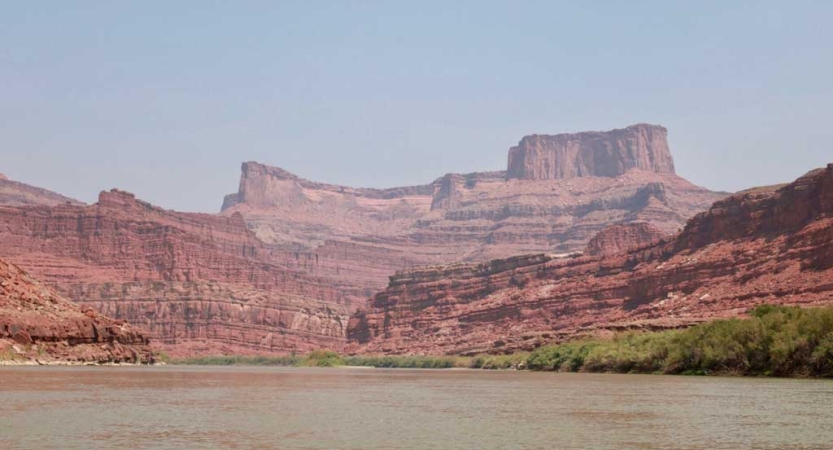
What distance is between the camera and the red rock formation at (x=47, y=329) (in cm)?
7256

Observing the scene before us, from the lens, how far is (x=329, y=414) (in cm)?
3766

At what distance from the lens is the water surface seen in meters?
27.9

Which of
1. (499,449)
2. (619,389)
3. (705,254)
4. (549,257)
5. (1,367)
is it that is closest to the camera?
(499,449)

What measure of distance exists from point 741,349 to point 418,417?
34587 millimetres

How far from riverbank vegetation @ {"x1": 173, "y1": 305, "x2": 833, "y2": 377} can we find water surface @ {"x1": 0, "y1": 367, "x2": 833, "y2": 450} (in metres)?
6.11

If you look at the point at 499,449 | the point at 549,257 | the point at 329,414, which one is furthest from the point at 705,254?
the point at 499,449

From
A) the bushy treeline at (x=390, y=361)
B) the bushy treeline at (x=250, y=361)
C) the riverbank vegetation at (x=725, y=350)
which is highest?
the riverbank vegetation at (x=725, y=350)

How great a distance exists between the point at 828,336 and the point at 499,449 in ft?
119

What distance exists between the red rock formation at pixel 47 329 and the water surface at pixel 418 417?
60.9 ft

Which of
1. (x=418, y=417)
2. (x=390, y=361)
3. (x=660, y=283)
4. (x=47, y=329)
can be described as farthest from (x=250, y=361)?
(x=418, y=417)

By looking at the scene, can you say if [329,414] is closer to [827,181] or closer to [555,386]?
[555,386]

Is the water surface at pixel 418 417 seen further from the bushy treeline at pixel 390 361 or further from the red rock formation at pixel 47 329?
the bushy treeline at pixel 390 361

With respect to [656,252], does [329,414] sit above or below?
below

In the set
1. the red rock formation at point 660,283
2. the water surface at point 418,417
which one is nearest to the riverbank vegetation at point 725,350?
the water surface at point 418,417
